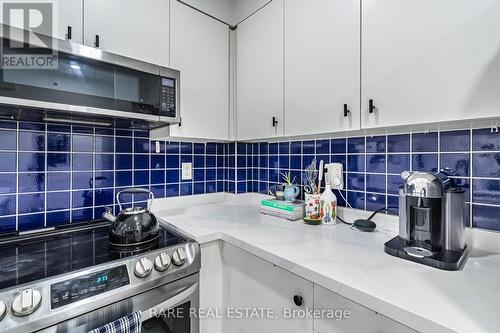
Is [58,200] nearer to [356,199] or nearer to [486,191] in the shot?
[356,199]

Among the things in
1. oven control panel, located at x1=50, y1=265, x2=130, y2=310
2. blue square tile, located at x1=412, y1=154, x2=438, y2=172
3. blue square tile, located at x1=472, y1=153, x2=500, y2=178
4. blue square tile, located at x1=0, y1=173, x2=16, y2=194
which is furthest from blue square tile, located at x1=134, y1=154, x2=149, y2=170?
blue square tile, located at x1=472, y1=153, x2=500, y2=178

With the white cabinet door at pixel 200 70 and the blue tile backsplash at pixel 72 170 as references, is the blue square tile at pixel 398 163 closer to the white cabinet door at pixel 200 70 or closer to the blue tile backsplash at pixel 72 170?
the white cabinet door at pixel 200 70

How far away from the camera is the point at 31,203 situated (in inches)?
46.3

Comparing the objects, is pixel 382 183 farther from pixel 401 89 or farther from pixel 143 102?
pixel 143 102

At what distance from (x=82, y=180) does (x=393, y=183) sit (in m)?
1.61

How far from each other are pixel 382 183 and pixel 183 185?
4.05 feet

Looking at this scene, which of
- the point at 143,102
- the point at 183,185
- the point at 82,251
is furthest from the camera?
the point at 183,185

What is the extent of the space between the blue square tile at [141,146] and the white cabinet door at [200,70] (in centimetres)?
31

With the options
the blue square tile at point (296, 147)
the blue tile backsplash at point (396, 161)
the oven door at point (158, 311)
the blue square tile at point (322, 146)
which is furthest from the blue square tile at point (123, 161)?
the blue square tile at point (322, 146)

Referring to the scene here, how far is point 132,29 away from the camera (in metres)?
1.18

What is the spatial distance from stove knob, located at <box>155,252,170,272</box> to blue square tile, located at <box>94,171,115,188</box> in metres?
0.69

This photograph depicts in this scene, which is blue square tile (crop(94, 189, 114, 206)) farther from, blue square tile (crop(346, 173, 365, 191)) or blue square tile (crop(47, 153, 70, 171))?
blue square tile (crop(346, 173, 365, 191))

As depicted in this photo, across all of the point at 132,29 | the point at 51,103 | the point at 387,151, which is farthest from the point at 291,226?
the point at 132,29

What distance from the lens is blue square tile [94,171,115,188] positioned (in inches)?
53.5
